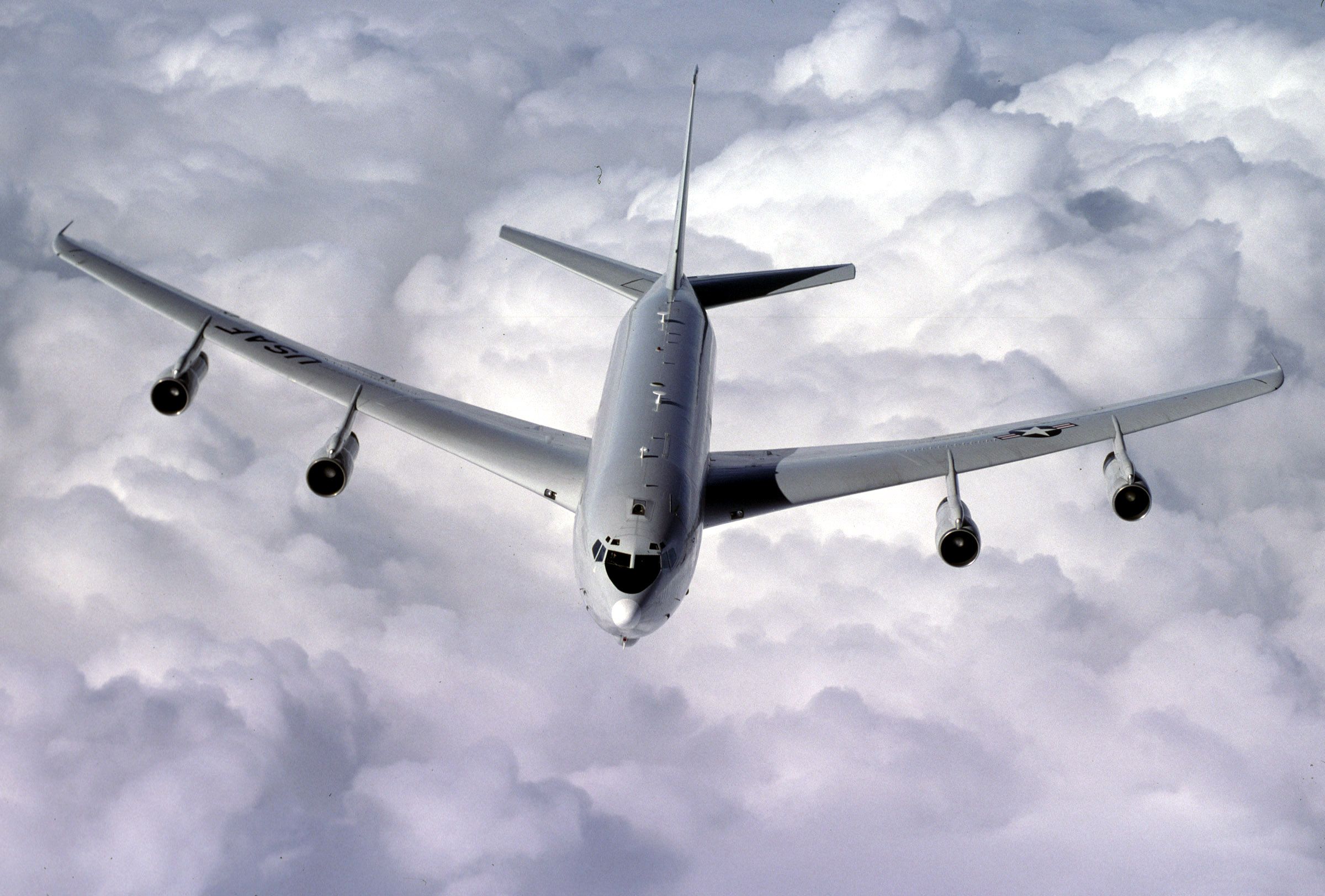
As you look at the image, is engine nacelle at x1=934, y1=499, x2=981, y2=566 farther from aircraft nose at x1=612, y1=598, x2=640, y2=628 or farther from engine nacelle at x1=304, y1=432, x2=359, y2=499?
engine nacelle at x1=304, y1=432, x2=359, y2=499

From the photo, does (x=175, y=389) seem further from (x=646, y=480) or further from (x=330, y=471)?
(x=646, y=480)

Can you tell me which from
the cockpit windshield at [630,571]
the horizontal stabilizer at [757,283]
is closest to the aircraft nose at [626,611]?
the cockpit windshield at [630,571]

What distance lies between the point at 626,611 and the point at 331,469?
38.8 feet

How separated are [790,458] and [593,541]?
10.0m

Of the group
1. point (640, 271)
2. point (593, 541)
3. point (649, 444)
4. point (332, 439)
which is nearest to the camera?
point (593, 541)

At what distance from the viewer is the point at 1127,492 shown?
106 ft

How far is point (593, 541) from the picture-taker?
2755 cm

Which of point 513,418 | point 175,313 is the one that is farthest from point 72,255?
point 513,418

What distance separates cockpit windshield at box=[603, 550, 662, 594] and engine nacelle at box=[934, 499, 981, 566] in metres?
9.41

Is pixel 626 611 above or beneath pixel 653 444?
beneath

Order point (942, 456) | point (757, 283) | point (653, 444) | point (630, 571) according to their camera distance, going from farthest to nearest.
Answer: point (757, 283) < point (942, 456) < point (653, 444) < point (630, 571)

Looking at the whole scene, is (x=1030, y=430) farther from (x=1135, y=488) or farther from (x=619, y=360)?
(x=619, y=360)

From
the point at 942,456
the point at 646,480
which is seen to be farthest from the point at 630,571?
the point at 942,456

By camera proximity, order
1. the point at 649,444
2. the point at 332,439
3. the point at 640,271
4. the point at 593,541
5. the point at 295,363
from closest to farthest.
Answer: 1. the point at 593,541
2. the point at 649,444
3. the point at 332,439
4. the point at 295,363
5. the point at 640,271
